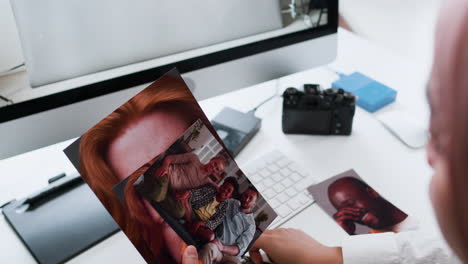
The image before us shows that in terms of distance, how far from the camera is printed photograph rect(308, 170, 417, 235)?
53 cm

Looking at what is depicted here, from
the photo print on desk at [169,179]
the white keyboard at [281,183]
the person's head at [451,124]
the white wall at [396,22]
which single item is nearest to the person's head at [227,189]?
the photo print on desk at [169,179]

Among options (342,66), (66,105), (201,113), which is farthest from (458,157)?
(342,66)

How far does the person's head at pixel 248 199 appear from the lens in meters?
0.46

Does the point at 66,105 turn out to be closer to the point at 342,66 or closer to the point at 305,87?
the point at 305,87

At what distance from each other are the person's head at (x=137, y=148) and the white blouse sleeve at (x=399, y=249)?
232 millimetres

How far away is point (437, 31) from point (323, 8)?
462 millimetres

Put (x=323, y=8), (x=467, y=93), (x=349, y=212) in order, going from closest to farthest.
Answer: (x=467, y=93) < (x=349, y=212) < (x=323, y=8)

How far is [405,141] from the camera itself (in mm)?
690

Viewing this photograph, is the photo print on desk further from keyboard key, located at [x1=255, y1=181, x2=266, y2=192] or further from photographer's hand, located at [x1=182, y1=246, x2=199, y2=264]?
keyboard key, located at [x1=255, y1=181, x2=266, y2=192]

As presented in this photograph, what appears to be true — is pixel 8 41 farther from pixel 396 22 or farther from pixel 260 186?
pixel 396 22

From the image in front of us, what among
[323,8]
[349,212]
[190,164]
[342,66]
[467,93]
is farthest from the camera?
[342,66]

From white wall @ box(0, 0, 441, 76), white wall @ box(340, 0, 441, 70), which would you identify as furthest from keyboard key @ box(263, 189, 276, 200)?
white wall @ box(340, 0, 441, 70)

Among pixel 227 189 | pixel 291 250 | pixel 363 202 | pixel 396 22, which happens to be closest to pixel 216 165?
pixel 227 189

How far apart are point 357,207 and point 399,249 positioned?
0.09 m
